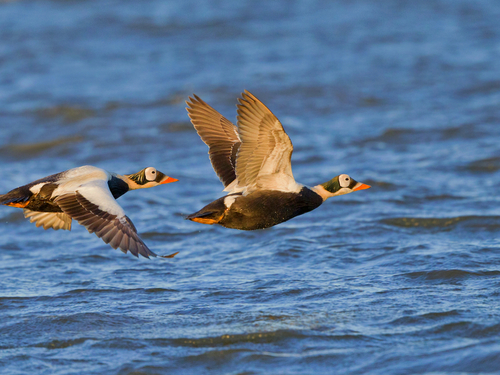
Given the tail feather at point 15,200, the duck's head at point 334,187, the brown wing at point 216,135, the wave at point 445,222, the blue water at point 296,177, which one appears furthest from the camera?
the wave at point 445,222

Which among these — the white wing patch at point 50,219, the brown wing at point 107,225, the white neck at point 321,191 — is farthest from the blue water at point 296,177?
the white neck at point 321,191

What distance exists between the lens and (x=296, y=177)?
9.95 metres

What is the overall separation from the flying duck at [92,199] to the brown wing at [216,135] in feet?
1.88

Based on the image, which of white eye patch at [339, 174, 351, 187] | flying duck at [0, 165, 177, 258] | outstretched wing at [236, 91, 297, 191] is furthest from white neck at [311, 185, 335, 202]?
flying duck at [0, 165, 177, 258]

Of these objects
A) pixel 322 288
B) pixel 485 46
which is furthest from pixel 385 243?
pixel 485 46

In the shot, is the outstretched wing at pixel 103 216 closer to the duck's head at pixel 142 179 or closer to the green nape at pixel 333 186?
the duck's head at pixel 142 179

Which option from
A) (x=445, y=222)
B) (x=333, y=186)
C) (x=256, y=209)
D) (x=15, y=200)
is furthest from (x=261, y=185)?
(x=445, y=222)

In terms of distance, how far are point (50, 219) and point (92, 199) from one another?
5.32 ft

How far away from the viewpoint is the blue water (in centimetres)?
508

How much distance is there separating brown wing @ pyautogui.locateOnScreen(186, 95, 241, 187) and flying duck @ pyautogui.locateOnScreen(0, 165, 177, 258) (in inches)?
22.5

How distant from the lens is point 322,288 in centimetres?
612

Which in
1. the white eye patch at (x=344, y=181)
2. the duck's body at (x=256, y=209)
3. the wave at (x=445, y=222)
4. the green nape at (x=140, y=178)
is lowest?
the wave at (x=445, y=222)

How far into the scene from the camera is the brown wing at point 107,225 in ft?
17.3

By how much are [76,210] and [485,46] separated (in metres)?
12.7
